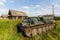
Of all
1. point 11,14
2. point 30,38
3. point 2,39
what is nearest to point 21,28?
point 30,38

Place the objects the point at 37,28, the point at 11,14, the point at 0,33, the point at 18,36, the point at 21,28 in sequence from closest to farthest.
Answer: the point at 0,33
the point at 18,36
the point at 21,28
the point at 37,28
the point at 11,14

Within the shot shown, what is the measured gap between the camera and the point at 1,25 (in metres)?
11.5

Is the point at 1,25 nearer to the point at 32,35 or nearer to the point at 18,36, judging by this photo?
the point at 18,36

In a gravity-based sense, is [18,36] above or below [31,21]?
below

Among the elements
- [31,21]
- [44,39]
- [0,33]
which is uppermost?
[31,21]

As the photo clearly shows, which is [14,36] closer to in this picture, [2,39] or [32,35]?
[2,39]

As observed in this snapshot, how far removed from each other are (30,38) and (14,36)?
182 cm

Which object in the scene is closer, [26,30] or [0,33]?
[0,33]

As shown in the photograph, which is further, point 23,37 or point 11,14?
point 11,14

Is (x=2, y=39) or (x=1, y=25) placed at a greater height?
(x=1, y=25)

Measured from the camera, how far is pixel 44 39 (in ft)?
38.9

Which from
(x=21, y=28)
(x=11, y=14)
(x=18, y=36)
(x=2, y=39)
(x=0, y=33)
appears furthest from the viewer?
(x=11, y=14)

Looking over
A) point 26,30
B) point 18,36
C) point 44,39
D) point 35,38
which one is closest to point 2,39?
point 18,36

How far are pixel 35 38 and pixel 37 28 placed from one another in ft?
6.57
